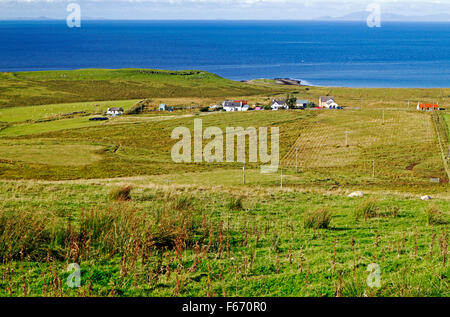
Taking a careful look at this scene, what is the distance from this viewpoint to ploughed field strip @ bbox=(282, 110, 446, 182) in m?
49.2

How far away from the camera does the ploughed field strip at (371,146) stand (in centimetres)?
4922

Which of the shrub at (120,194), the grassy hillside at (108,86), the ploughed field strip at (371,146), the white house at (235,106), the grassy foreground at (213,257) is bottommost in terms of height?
the ploughed field strip at (371,146)

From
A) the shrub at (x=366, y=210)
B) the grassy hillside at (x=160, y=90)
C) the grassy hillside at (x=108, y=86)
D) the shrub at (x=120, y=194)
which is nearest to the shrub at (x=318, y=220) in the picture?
the shrub at (x=366, y=210)

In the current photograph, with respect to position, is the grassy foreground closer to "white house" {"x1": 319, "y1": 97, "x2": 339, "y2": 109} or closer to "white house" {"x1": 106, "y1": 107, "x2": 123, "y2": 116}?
"white house" {"x1": 106, "y1": 107, "x2": 123, "y2": 116}

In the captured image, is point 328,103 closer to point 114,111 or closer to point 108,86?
point 114,111

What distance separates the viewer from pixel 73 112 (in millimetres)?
97625

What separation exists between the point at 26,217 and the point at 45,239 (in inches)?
26.9

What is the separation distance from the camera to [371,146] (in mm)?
61906

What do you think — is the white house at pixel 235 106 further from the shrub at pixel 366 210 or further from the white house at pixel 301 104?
the shrub at pixel 366 210

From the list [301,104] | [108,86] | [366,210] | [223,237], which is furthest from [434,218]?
[108,86]

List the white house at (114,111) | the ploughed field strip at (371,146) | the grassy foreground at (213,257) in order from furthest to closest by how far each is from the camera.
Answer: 1. the white house at (114,111)
2. the ploughed field strip at (371,146)
3. the grassy foreground at (213,257)
